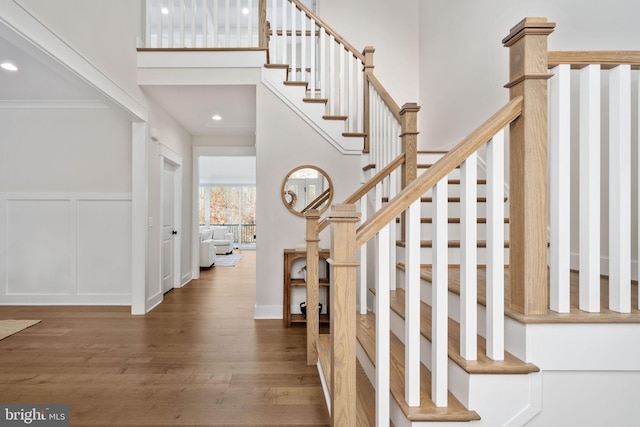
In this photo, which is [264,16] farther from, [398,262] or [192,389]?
[192,389]

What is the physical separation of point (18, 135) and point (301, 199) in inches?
136

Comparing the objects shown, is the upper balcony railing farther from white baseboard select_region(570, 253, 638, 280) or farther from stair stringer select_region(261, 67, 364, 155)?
white baseboard select_region(570, 253, 638, 280)

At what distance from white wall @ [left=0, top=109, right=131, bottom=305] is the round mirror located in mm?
1960

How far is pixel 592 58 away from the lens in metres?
1.24

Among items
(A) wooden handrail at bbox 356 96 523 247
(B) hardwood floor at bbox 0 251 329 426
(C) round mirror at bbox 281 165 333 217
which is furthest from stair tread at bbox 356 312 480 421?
(C) round mirror at bbox 281 165 333 217

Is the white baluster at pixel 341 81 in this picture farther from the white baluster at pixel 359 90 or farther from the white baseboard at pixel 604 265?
the white baseboard at pixel 604 265

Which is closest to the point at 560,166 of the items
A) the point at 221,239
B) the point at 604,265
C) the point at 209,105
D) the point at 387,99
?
the point at 604,265

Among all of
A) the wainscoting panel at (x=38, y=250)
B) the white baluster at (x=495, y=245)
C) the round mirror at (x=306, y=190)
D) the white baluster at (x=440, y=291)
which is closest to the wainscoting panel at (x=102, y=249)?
the wainscoting panel at (x=38, y=250)

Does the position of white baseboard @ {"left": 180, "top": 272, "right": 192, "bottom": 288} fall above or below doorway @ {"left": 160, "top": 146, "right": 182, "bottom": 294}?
below

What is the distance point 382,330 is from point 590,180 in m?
0.95

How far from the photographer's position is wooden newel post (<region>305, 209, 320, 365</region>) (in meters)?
2.37

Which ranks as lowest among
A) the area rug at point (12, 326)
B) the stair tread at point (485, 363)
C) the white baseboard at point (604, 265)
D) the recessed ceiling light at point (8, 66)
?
the area rug at point (12, 326)

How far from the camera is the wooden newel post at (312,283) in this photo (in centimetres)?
237

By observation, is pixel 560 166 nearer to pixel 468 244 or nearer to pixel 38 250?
pixel 468 244
